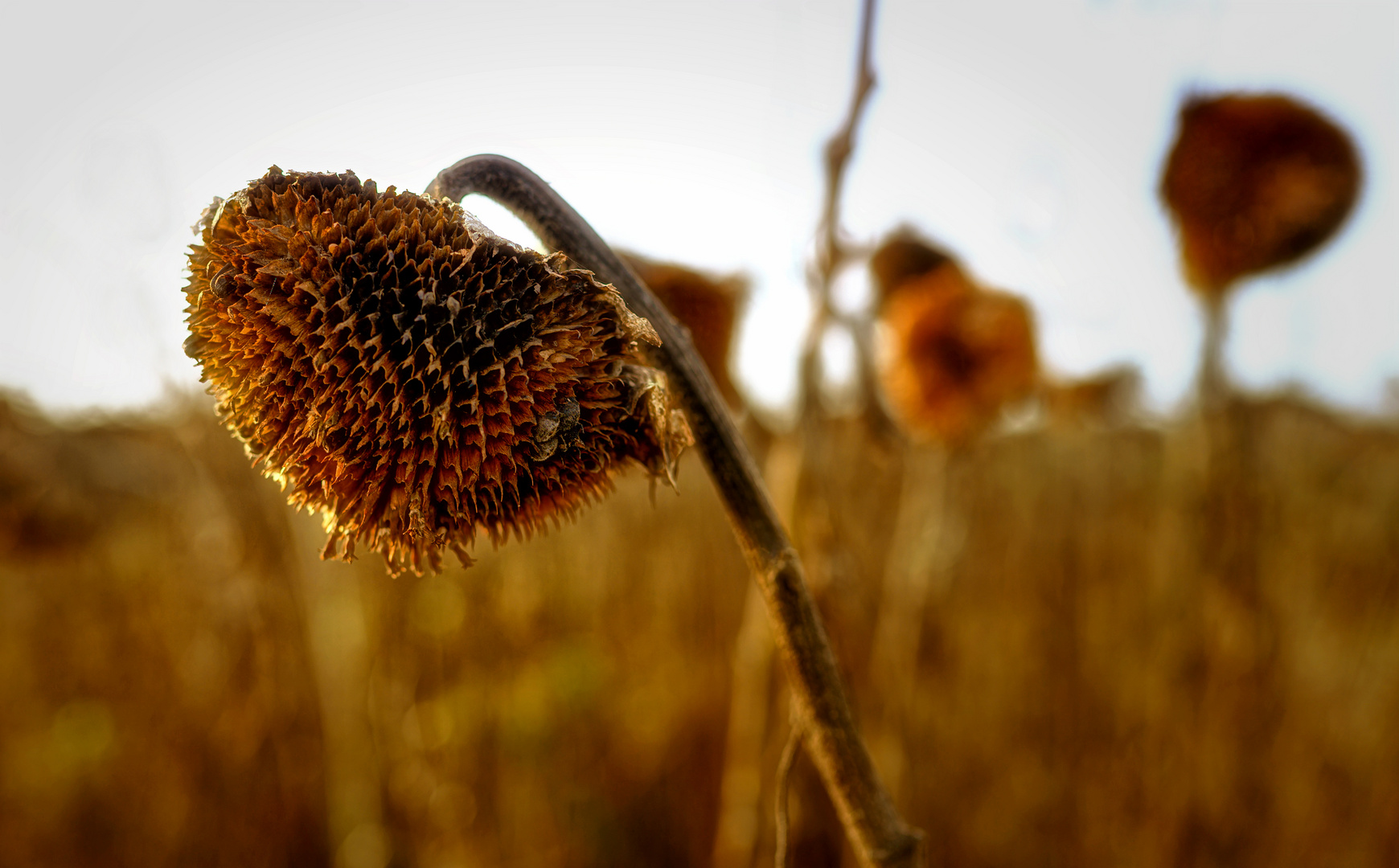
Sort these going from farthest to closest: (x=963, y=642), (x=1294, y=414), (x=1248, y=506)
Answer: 1. (x=1294, y=414)
2. (x=963, y=642)
3. (x=1248, y=506)

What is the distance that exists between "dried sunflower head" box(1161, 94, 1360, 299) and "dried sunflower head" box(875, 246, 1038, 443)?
0.33 meters

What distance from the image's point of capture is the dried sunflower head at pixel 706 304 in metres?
0.76

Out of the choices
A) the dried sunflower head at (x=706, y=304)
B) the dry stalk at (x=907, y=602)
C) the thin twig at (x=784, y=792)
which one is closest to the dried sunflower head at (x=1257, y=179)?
the dry stalk at (x=907, y=602)

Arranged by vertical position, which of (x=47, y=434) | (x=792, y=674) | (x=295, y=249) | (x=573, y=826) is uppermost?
(x=47, y=434)

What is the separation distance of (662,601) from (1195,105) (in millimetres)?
1887

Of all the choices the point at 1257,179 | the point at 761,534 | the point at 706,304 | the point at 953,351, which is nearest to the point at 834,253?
the point at 706,304

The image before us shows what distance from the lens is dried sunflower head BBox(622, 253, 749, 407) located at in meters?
0.76

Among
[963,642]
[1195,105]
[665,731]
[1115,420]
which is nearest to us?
[1195,105]

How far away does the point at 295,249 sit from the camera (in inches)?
14.1

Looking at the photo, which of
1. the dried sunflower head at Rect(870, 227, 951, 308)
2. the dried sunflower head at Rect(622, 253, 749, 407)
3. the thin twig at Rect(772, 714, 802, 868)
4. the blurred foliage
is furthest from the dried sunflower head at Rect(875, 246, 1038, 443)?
the thin twig at Rect(772, 714, 802, 868)

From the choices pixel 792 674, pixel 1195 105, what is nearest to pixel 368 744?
pixel 792 674

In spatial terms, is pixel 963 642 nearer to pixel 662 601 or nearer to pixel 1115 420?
pixel 662 601

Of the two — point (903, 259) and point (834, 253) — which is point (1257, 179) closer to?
point (903, 259)

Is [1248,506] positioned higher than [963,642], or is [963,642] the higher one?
[1248,506]
